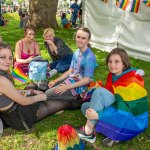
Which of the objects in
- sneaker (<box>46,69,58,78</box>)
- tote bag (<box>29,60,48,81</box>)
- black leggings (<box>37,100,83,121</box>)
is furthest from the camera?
sneaker (<box>46,69,58,78</box>)

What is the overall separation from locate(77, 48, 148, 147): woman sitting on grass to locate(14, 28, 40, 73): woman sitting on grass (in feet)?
10.1

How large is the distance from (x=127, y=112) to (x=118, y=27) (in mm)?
6411

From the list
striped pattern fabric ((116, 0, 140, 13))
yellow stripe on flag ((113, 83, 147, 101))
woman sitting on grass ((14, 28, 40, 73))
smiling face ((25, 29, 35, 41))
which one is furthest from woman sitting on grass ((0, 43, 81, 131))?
striped pattern fabric ((116, 0, 140, 13))

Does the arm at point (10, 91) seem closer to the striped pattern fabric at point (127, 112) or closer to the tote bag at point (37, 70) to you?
the striped pattern fabric at point (127, 112)

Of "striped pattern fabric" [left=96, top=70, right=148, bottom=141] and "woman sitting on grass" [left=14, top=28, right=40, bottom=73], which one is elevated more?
"striped pattern fabric" [left=96, top=70, right=148, bottom=141]

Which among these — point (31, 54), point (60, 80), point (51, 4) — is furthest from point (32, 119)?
point (51, 4)

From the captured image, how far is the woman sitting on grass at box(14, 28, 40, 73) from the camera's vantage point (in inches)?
260

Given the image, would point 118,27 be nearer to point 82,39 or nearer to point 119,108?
point 82,39

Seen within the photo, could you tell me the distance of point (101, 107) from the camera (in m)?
3.72

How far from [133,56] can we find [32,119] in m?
5.64

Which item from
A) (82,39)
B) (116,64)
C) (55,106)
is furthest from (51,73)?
(116,64)

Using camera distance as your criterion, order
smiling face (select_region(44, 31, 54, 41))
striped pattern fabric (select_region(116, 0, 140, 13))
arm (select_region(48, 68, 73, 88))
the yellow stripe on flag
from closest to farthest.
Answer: the yellow stripe on flag < arm (select_region(48, 68, 73, 88)) < smiling face (select_region(44, 31, 54, 41)) < striped pattern fabric (select_region(116, 0, 140, 13))

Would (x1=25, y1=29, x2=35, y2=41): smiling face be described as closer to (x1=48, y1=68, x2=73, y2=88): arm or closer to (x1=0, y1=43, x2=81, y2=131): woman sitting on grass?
(x1=48, y1=68, x2=73, y2=88): arm

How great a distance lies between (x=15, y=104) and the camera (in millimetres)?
3898
